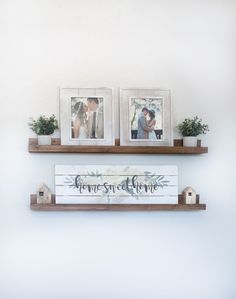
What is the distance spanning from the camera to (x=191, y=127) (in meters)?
2.13

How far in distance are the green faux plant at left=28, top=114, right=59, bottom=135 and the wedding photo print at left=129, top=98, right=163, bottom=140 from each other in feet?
1.42

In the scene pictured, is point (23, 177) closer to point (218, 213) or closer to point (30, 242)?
point (30, 242)

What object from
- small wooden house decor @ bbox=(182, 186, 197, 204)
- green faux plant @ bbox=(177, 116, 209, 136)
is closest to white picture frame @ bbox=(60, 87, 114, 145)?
green faux plant @ bbox=(177, 116, 209, 136)

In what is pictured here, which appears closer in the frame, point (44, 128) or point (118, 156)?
point (44, 128)

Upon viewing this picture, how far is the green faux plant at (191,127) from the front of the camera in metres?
2.13

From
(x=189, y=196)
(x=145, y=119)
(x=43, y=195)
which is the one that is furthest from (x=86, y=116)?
(x=189, y=196)

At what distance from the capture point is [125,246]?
7.04ft

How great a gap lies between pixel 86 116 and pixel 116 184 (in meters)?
0.42

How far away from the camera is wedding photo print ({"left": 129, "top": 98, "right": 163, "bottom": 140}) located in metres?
2.15

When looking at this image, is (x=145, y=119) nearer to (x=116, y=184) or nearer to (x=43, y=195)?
(x=116, y=184)

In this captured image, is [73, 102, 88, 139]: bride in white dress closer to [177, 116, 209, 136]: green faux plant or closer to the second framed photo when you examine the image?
the second framed photo

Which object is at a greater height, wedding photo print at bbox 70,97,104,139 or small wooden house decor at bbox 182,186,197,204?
wedding photo print at bbox 70,97,104,139

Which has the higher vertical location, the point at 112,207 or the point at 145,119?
the point at 145,119

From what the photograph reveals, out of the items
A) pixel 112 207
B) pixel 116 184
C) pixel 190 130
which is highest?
pixel 190 130
